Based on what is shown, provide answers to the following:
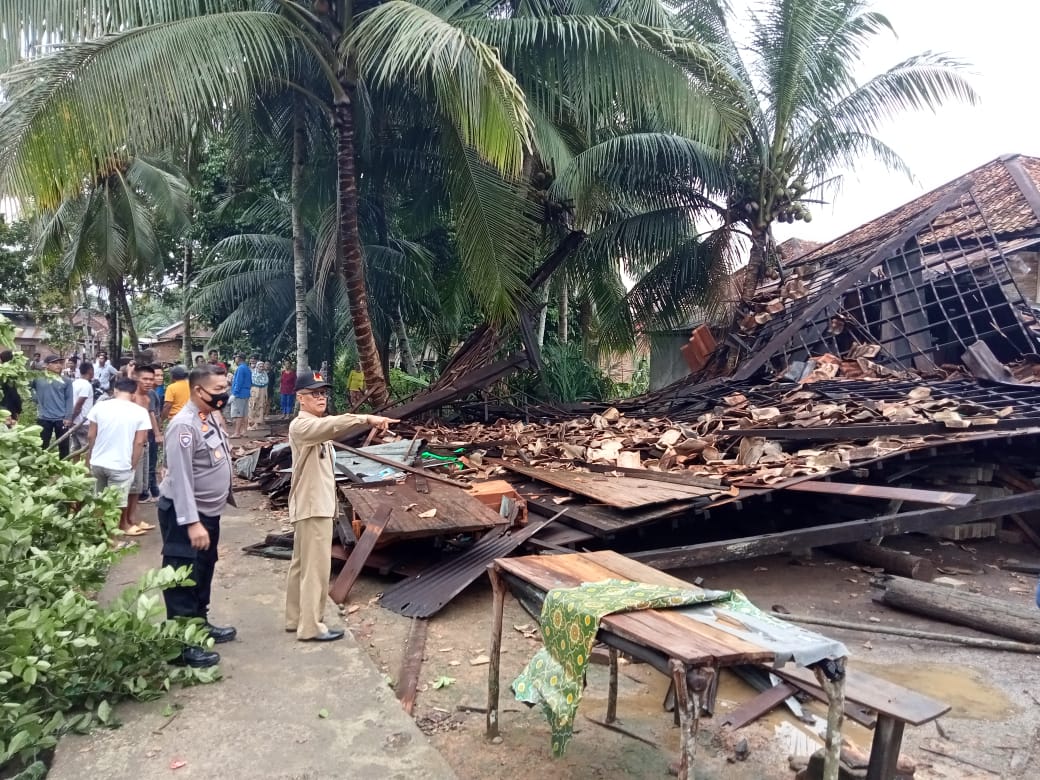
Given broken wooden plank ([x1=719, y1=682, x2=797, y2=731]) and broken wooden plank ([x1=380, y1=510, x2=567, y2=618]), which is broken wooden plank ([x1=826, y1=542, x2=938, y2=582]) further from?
broken wooden plank ([x1=719, y1=682, x2=797, y2=731])

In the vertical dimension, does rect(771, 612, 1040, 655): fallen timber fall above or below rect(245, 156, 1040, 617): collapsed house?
below

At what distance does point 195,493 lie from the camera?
388 centimetres

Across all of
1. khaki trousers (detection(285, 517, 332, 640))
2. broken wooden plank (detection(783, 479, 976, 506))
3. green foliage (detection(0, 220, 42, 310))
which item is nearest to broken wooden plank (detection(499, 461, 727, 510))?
broken wooden plank (detection(783, 479, 976, 506))

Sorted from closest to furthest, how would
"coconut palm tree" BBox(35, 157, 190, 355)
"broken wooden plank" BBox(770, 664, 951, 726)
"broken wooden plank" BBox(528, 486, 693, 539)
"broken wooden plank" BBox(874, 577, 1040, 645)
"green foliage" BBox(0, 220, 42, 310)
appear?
"broken wooden plank" BBox(770, 664, 951, 726)
"broken wooden plank" BBox(874, 577, 1040, 645)
"broken wooden plank" BBox(528, 486, 693, 539)
"coconut palm tree" BBox(35, 157, 190, 355)
"green foliage" BBox(0, 220, 42, 310)

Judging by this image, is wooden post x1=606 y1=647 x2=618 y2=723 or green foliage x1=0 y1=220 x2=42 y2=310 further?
green foliage x1=0 y1=220 x2=42 y2=310

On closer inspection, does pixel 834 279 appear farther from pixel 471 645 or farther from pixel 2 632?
pixel 2 632

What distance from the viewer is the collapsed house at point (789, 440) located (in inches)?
228

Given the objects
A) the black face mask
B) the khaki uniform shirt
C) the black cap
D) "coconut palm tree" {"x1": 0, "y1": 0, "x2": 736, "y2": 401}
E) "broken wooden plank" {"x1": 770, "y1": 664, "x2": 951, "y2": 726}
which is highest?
"coconut palm tree" {"x1": 0, "y1": 0, "x2": 736, "y2": 401}

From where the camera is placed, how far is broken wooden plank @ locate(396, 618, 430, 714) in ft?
12.8

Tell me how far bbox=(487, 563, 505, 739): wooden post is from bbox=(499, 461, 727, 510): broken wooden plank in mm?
2444

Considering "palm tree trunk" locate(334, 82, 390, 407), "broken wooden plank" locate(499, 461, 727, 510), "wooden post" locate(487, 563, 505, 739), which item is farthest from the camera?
"palm tree trunk" locate(334, 82, 390, 407)

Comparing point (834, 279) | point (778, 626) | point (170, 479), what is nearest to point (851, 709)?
point (778, 626)

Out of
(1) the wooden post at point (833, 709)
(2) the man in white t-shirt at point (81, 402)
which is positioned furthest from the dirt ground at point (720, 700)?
(2) the man in white t-shirt at point (81, 402)

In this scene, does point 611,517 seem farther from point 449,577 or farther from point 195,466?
point 195,466
